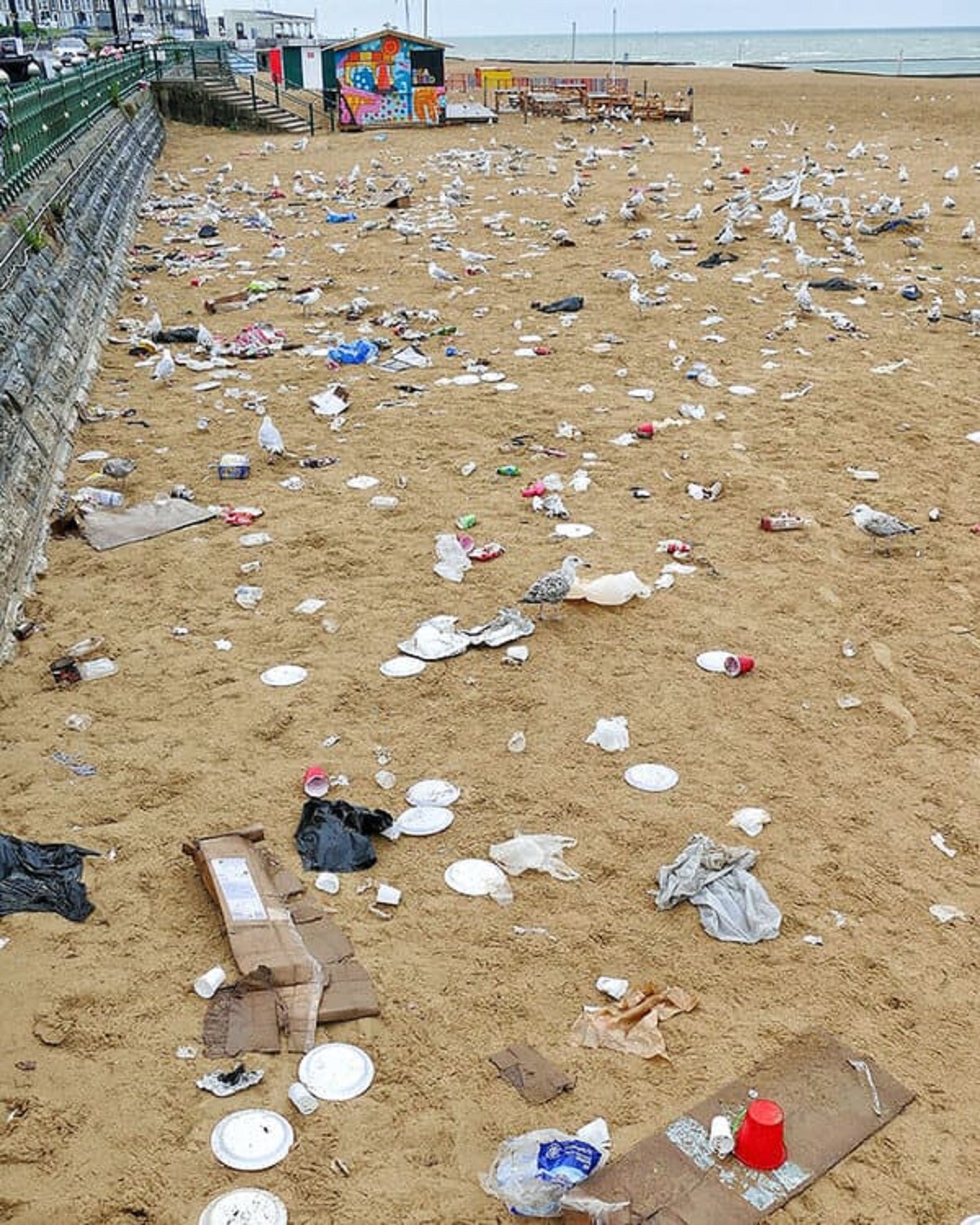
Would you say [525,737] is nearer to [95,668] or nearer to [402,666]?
[402,666]

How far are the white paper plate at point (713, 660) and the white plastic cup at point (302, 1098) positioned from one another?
220 centimetres

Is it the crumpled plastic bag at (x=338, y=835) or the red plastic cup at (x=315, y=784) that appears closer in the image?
the crumpled plastic bag at (x=338, y=835)

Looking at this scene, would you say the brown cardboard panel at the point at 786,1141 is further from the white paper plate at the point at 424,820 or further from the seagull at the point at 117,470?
the seagull at the point at 117,470

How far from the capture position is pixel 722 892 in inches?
110

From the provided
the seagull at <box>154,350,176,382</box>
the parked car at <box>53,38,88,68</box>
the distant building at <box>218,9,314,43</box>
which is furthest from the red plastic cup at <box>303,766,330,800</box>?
the distant building at <box>218,9,314,43</box>

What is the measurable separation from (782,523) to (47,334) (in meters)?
4.71

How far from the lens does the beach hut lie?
22.1m

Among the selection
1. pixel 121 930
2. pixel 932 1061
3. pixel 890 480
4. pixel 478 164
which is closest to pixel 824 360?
pixel 890 480

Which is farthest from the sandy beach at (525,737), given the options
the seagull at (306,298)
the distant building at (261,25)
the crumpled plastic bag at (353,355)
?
the distant building at (261,25)

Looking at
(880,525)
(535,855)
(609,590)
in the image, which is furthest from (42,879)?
(880,525)

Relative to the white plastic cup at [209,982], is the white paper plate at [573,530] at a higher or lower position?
higher

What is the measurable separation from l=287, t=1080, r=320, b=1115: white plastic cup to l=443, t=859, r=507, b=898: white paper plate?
2.44ft

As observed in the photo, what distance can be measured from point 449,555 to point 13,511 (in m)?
2.02

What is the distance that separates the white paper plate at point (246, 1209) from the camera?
1.98 metres
